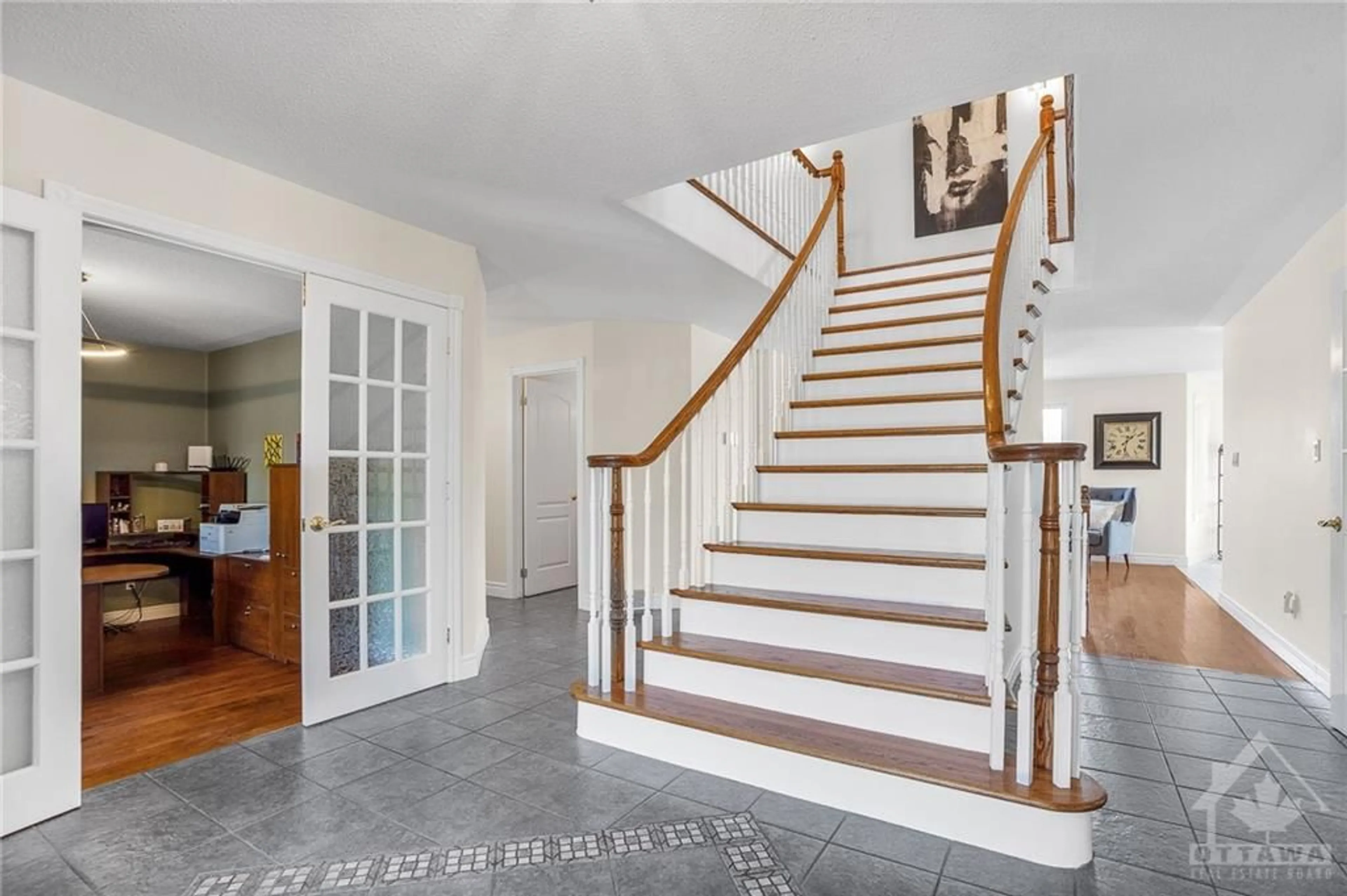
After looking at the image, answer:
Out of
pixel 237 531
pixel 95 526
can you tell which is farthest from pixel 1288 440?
pixel 95 526

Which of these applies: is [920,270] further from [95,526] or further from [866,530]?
[95,526]

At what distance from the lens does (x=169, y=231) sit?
253cm

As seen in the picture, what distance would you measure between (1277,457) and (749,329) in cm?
357

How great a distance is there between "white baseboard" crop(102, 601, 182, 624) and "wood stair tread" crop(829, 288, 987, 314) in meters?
5.83

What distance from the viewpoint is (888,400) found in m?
3.79

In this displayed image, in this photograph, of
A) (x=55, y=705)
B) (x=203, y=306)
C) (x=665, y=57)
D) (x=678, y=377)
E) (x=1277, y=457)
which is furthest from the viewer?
(x=678, y=377)

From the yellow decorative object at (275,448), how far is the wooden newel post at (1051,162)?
5861 mm

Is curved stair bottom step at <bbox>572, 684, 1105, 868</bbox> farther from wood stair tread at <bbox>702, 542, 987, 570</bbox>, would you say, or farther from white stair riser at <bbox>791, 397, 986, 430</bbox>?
white stair riser at <bbox>791, 397, 986, 430</bbox>

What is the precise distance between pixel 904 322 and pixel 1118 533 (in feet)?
15.6

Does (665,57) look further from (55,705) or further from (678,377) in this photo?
(678,377)

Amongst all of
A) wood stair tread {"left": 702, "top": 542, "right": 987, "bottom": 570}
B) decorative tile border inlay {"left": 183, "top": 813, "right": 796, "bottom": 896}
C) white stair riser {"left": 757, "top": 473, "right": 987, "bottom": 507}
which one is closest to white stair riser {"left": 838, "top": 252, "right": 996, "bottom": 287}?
white stair riser {"left": 757, "top": 473, "right": 987, "bottom": 507}

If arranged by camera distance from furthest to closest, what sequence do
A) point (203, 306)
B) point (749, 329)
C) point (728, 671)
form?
point (203, 306) → point (749, 329) → point (728, 671)

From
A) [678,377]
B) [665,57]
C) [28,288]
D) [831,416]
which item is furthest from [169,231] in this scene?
[678,377]

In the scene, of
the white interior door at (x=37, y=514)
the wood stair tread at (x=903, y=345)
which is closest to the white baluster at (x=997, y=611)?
the wood stair tread at (x=903, y=345)
